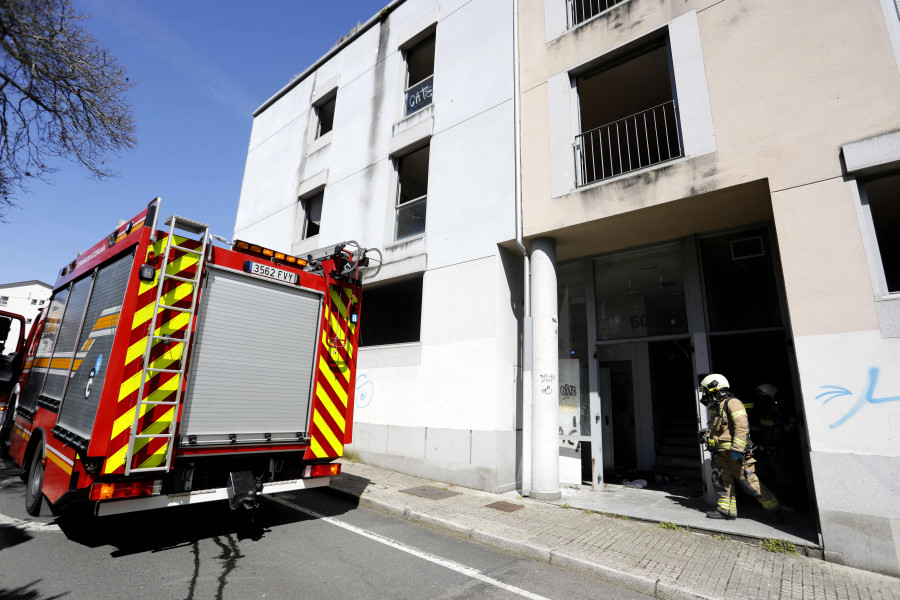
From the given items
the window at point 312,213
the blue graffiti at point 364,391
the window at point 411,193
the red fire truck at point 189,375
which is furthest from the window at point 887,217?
the window at point 312,213

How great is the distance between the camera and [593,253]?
27.5 ft

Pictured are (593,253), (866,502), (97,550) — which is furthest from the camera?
(593,253)

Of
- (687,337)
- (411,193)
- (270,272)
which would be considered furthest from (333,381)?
(411,193)

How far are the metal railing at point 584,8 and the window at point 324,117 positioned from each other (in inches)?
319

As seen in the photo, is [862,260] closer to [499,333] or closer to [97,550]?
[499,333]

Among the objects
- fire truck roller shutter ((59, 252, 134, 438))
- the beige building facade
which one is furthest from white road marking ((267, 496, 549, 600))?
the beige building facade

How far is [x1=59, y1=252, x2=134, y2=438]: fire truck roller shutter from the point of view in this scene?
13.9ft

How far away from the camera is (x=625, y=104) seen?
9.62m

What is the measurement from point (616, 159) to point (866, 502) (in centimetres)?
765

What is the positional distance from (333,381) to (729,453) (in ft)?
17.8

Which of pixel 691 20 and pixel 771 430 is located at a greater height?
pixel 691 20

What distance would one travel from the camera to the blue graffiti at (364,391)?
946 cm

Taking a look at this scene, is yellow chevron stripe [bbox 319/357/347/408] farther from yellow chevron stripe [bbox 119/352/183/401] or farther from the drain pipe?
the drain pipe

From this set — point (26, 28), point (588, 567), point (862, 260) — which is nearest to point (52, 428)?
point (26, 28)
